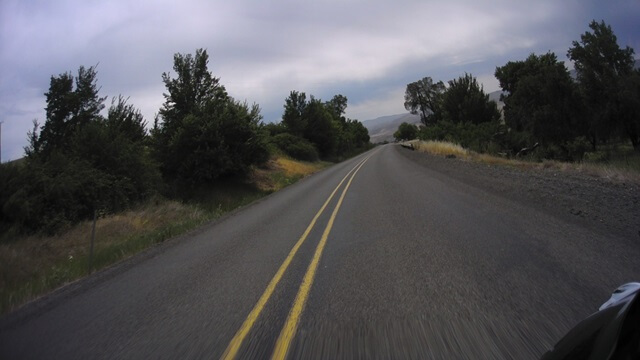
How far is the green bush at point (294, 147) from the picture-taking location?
163ft

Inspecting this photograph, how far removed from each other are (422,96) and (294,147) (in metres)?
63.8

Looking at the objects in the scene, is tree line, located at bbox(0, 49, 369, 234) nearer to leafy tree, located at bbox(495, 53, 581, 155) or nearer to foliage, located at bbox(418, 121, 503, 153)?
foliage, located at bbox(418, 121, 503, 153)

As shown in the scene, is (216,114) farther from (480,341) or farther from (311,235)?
(480,341)

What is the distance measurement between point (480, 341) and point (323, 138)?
192 feet

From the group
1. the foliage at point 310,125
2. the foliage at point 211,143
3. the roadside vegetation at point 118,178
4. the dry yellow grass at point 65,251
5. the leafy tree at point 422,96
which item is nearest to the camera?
the dry yellow grass at point 65,251

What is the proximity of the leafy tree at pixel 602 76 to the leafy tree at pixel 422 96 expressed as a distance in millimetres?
66700

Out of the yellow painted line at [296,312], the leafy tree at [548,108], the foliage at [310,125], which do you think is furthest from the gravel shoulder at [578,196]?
the foliage at [310,125]

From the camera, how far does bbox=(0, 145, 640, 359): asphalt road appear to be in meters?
3.57

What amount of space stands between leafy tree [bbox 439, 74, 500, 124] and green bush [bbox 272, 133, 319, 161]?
2120 cm

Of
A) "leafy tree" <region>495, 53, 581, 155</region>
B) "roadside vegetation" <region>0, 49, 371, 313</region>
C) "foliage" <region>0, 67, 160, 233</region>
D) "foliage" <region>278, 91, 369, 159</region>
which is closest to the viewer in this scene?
"roadside vegetation" <region>0, 49, 371, 313</region>

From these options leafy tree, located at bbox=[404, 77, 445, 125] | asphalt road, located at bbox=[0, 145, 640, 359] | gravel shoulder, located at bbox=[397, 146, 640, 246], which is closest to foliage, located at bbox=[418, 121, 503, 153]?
gravel shoulder, located at bbox=[397, 146, 640, 246]

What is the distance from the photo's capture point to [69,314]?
5297 millimetres

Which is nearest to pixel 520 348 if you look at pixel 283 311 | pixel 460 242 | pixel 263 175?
pixel 283 311

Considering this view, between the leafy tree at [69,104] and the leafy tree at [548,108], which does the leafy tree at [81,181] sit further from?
the leafy tree at [548,108]
